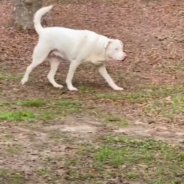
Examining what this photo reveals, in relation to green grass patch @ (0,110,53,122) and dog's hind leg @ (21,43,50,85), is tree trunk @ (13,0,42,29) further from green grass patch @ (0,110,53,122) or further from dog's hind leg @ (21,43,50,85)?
green grass patch @ (0,110,53,122)

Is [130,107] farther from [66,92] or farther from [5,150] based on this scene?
[5,150]

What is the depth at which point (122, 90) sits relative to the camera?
9.07 metres

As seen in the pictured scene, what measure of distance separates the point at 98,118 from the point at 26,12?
21.9 ft

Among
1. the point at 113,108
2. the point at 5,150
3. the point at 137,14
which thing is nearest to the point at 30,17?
the point at 137,14

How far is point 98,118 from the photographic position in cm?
730

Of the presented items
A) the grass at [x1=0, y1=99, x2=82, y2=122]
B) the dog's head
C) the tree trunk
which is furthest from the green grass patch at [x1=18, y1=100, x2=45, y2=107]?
the tree trunk

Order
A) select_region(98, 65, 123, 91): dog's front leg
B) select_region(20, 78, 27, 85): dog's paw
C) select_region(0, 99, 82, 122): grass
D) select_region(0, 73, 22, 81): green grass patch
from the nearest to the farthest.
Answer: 1. select_region(0, 99, 82, 122): grass
2. select_region(98, 65, 123, 91): dog's front leg
3. select_region(20, 78, 27, 85): dog's paw
4. select_region(0, 73, 22, 81): green grass patch

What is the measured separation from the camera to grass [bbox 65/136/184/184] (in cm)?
527

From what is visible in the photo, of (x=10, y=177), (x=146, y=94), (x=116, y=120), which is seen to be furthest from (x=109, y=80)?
(x=10, y=177)

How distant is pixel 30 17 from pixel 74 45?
485 cm

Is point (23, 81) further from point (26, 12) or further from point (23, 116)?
point (26, 12)

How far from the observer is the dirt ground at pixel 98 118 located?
5.39 m

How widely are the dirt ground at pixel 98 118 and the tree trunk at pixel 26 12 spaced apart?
236 mm

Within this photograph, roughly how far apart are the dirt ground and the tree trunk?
0.77ft
